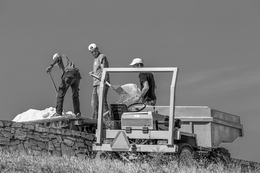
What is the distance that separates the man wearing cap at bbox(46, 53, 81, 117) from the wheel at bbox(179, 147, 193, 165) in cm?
403

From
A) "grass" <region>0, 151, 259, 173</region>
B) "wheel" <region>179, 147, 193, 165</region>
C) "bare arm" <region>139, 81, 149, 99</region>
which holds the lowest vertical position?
"grass" <region>0, 151, 259, 173</region>

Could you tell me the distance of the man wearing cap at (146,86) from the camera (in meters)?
13.9

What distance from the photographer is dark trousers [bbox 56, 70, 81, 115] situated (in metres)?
16.7

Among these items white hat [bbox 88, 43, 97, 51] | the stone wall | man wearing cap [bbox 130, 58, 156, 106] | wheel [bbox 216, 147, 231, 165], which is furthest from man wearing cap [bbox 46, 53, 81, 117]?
wheel [bbox 216, 147, 231, 165]

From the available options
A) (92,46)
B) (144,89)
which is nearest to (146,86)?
(144,89)

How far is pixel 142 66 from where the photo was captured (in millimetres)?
14148

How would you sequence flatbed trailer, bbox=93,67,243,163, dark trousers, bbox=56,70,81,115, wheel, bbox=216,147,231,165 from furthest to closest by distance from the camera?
dark trousers, bbox=56,70,81,115 < wheel, bbox=216,147,231,165 < flatbed trailer, bbox=93,67,243,163

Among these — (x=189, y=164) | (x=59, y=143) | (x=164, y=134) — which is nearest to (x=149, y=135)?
(x=164, y=134)

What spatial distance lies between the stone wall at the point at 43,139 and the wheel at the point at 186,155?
294cm

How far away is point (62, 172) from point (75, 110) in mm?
6126

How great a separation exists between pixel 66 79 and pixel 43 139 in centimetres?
201

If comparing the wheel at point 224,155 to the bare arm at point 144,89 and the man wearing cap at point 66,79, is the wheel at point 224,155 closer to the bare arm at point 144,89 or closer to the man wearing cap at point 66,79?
the bare arm at point 144,89

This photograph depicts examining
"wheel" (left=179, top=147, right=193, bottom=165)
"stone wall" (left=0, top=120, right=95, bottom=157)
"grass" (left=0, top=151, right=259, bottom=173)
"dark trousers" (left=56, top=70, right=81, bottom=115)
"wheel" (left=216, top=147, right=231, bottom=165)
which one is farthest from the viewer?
"dark trousers" (left=56, top=70, right=81, bottom=115)

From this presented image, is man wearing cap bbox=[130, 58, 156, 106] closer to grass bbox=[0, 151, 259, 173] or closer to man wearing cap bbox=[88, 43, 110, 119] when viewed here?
grass bbox=[0, 151, 259, 173]
